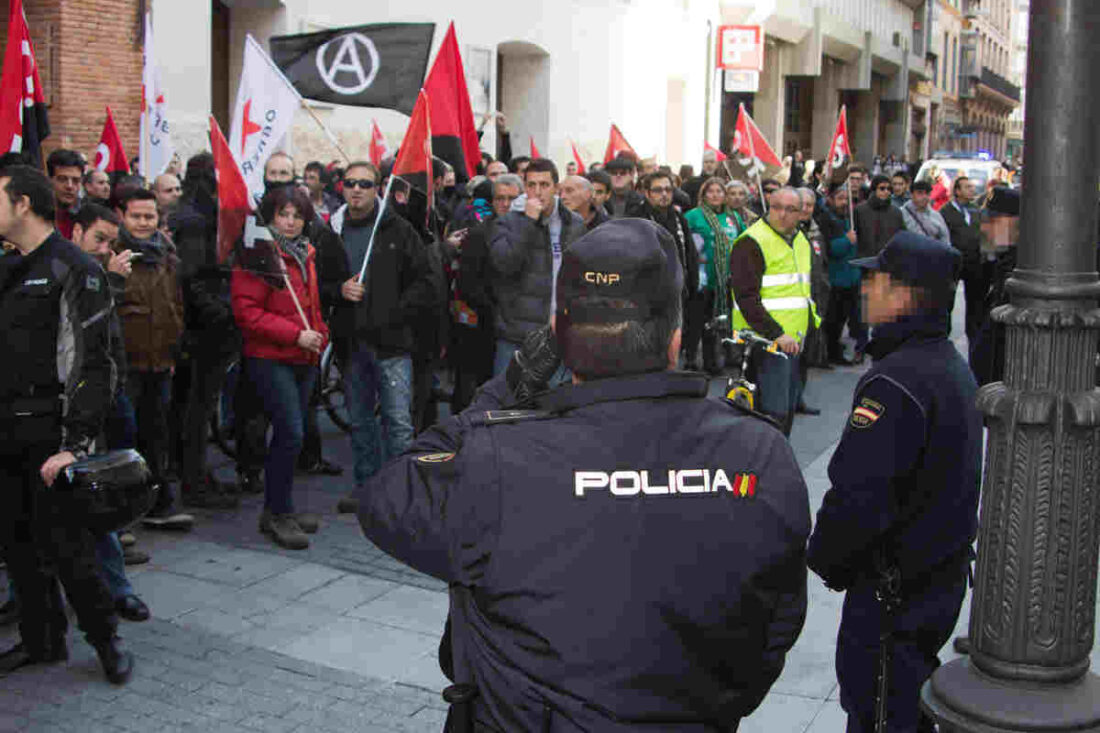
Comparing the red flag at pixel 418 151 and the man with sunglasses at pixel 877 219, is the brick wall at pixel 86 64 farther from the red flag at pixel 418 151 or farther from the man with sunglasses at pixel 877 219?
the man with sunglasses at pixel 877 219

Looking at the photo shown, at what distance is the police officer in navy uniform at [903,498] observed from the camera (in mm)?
3449

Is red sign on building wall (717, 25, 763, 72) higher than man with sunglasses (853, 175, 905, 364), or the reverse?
red sign on building wall (717, 25, 763, 72)

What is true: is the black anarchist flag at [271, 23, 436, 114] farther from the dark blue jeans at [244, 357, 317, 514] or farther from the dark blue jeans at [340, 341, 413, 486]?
the dark blue jeans at [244, 357, 317, 514]

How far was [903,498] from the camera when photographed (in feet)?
11.6

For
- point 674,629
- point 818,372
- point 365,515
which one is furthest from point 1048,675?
point 818,372

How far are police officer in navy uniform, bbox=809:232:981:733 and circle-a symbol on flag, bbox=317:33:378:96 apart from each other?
506cm

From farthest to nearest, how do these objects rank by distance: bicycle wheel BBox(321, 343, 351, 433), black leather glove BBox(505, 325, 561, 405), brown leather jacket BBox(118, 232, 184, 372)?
bicycle wheel BBox(321, 343, 351, 433), brown leather jacket BBox(118, 232, 184, 372), black leather glove BBox(505, 325, 561, 405)

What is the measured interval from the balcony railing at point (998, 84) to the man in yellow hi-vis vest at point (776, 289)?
66.3m

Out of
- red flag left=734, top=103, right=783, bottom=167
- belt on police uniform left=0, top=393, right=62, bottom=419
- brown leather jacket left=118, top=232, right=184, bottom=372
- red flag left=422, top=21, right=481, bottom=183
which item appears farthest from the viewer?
red flag left=734, top=103, right=783, bottom=167

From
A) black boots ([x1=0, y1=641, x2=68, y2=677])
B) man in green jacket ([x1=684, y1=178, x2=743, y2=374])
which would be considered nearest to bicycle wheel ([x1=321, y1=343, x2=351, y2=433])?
man in green jacket ([x1=684, y1=178, x2=743, y2=374])

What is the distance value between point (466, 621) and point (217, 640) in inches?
139

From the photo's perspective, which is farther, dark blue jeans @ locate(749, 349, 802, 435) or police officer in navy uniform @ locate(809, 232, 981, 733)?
dark blue jeans @ locate(749, 349, 802, 435)

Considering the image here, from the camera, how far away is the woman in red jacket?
22.1 feet

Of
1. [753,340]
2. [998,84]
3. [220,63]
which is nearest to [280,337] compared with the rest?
[753,340]
